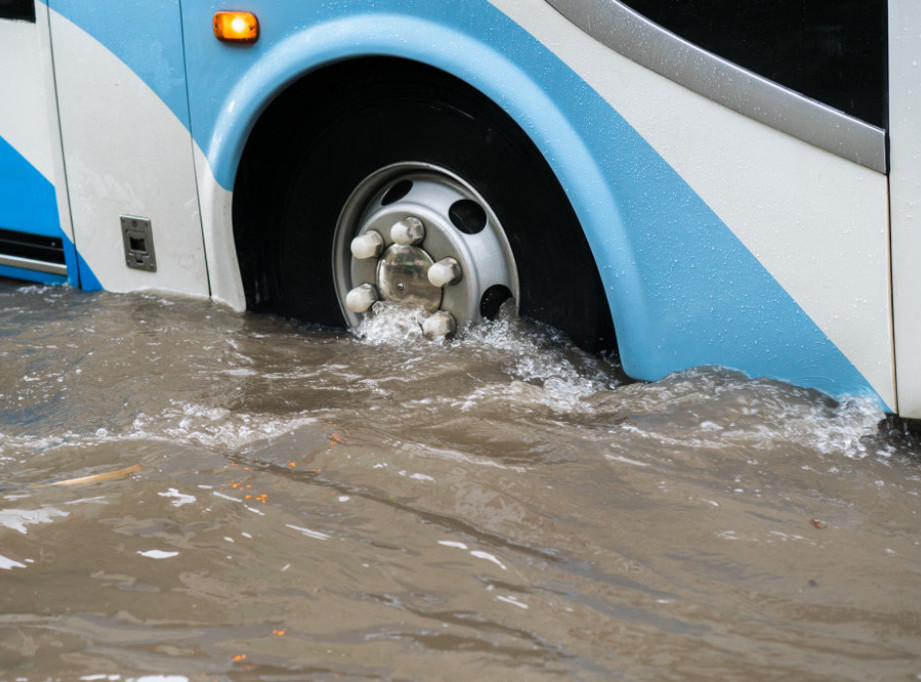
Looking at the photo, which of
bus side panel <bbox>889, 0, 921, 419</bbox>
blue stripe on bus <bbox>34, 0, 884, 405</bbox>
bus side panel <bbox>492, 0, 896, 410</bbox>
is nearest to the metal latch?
blue stripe on bus <bbox>34, 0, 884, 405</bbox>

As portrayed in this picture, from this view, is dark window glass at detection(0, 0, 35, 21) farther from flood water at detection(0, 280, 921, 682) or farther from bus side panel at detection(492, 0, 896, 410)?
bus side panel at detection(492, 0, 896, 410)

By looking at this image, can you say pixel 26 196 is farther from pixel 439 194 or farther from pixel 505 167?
pixel 505 167

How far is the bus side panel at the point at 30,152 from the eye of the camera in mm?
3082

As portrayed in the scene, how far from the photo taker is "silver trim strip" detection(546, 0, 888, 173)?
1997mm

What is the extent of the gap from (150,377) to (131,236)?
2.08 ft

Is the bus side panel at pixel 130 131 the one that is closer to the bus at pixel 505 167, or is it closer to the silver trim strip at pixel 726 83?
the bus at pixel 505 167

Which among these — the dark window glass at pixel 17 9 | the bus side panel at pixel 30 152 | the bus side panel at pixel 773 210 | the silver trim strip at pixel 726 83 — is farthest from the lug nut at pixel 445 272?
the dark window glass at pixel 17 9

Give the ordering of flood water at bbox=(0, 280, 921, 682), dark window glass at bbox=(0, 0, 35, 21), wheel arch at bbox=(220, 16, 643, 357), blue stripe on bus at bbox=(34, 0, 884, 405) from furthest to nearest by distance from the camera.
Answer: dark window glass at bbox=(0, 0, 35, 21), wheel arch at bbox=(220, 16, 643, 357), blue stripe on bus at bbox=(34, 0, 884, 405), flood water at bbox=(0, 280, 921, 682)

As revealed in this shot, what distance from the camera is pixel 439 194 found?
8.91ft

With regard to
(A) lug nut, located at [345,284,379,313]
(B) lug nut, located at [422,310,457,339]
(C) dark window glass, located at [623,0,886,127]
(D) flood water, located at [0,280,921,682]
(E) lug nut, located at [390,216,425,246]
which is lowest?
(D) flood water, located at [0,280,921,682]

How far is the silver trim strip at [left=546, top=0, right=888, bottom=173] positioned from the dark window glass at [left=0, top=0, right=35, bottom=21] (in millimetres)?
1718

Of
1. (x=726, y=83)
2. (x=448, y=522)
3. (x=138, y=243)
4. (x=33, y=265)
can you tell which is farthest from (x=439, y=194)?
(x=33, y=265)

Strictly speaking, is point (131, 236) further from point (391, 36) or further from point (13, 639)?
point (13, 639)

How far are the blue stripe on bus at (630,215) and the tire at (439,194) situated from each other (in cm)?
18
